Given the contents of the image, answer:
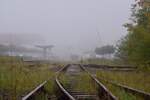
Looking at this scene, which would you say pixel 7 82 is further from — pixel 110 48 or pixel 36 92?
pixel 110 48

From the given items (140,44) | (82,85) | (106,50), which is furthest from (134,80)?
(106,50)

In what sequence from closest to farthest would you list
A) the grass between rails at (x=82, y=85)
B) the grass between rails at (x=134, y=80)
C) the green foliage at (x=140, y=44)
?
the grass between rails at (x=82, y=85) → the grass between rails at (x=134, y=80) → the green foliage at (x=140, y=44)

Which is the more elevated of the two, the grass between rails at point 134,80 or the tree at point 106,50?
the tree at point 106,50

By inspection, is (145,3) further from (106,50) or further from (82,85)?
(106,50)

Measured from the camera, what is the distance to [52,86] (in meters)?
11.6

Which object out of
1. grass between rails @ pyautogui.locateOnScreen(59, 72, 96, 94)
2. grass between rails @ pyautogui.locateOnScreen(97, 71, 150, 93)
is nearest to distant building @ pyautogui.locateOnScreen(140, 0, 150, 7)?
grass between rails @ pyautogui.locateOnScreen(97, 71, 150, 93)

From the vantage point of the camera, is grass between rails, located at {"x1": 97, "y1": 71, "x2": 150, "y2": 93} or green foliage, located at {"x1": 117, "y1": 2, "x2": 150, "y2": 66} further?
green foliage, located at {"x1": 117, "y1": 2, "x2": 150, "y2": 66}

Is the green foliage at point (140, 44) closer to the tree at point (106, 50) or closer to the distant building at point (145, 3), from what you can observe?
the distant building at point (145, 3)

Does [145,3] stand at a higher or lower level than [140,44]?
higher

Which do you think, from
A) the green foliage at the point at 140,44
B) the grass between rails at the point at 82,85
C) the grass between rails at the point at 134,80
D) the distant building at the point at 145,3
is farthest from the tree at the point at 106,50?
the grass between rails at the point at 82,85

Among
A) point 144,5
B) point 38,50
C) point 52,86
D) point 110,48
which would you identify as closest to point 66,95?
point 52,86

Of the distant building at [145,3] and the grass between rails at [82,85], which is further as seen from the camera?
the distant building at [145,3]

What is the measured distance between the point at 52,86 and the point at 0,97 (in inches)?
132

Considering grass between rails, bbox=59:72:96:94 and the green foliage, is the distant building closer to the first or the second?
the green foliage
